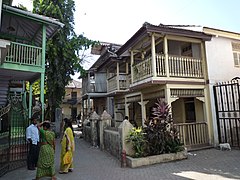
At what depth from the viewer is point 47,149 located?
5.55m

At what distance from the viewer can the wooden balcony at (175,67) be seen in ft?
30.1

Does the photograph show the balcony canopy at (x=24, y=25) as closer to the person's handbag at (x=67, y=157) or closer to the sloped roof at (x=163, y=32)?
the sloped roof at (x=163, y=32)

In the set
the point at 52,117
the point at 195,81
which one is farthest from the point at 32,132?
the point at 52,117

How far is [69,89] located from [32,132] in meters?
A: 30.2

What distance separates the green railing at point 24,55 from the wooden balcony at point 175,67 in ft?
16.8

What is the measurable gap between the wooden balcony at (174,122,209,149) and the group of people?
4.89 meters

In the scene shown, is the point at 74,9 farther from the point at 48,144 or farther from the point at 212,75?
the point at 48,144

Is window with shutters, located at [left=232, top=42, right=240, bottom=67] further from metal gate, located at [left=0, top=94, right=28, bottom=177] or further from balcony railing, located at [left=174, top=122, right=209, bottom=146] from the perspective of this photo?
metal gate, located at [left=0, top=94, right=28, bottom=177]

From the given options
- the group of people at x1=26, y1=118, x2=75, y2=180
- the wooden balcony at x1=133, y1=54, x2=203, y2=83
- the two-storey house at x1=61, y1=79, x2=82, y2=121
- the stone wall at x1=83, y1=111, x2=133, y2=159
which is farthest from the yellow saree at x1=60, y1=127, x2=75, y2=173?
the two-storey house at x1=61, y1=79, x2=82, y2=121

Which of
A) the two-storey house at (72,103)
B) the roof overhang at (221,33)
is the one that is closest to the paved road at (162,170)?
the roof overhang at (221,33)

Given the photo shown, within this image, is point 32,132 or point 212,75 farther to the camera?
point 212,75

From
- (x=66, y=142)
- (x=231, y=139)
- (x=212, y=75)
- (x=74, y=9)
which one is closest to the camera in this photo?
(x=66, y=142)

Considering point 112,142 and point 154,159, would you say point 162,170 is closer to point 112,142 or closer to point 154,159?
point 154,159

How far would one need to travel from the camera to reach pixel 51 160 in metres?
5.52
